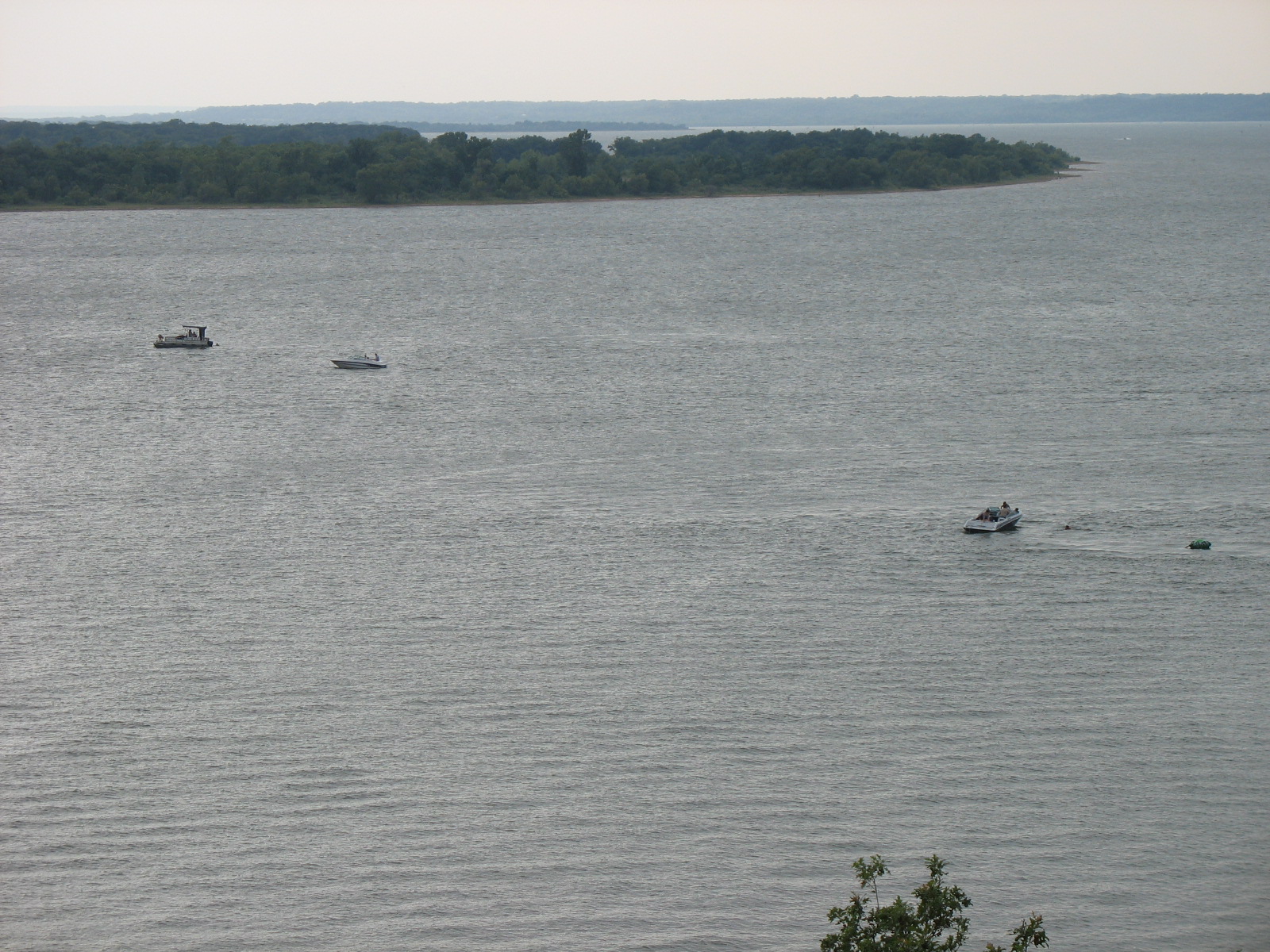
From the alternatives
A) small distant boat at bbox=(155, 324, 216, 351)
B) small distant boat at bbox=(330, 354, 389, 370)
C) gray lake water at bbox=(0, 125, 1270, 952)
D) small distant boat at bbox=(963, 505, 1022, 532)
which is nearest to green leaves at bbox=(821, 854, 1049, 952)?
gray lake water at bbox=(0, 125, 1270, 952)

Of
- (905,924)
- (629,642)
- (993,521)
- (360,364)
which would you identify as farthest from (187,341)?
(905,924)

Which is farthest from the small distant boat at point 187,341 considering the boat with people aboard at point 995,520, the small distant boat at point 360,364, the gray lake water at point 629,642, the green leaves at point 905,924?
the green leaves at point 905,924

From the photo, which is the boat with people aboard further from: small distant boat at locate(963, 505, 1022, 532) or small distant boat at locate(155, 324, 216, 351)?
small distant boat at locate(155, 324, 216, 351)

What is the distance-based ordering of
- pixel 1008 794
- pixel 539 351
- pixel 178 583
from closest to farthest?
pixel 1008 794, pixel 178 583, pixel 539 351

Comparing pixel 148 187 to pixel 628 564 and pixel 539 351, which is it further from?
pixel 628 564

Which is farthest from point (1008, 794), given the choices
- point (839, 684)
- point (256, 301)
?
point (256, 301)

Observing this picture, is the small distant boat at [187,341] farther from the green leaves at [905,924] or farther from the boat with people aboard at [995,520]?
the green leaves at [905,924]
